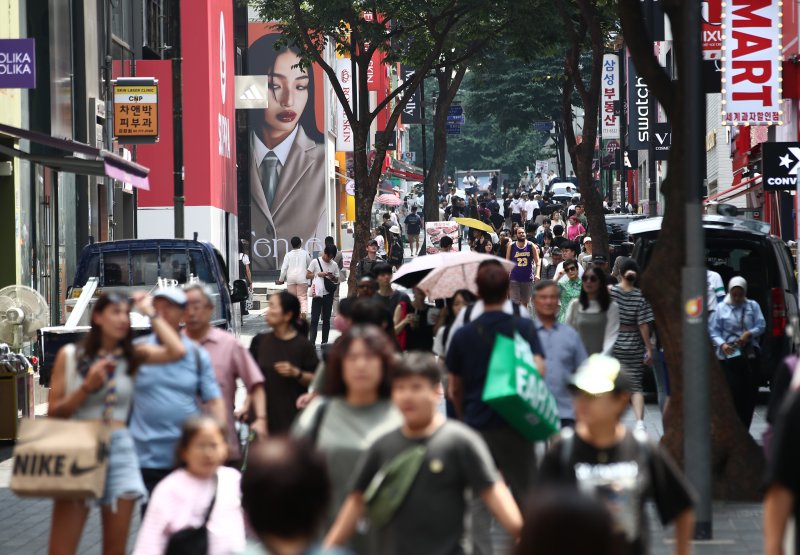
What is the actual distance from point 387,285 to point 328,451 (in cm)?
776

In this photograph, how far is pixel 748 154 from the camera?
91.6 ft

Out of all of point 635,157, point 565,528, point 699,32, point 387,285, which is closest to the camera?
point 565,528

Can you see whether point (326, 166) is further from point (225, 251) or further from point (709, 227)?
point (709, 227)

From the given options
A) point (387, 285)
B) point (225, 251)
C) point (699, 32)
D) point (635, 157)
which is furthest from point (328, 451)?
point (635, 157)

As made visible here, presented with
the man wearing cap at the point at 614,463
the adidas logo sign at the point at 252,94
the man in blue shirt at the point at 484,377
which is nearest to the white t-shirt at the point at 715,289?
the man in blue shirt at the point at 484,377

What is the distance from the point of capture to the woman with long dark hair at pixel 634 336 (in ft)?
44.5

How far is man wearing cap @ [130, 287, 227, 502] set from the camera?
7.86 meters

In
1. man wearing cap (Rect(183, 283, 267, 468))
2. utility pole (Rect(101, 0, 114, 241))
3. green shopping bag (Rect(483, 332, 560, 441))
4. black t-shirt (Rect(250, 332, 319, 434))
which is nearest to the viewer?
green shopping bag (Rect(483, 332, 560, 441))

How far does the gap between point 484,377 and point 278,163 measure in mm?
41640

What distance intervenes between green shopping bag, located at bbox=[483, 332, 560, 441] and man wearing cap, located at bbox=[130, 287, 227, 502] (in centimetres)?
137

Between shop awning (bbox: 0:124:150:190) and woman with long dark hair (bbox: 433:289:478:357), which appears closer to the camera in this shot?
woman with long dark hair (bbox: 433:289:478:357)

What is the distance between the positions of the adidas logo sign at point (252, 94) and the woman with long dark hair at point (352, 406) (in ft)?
107

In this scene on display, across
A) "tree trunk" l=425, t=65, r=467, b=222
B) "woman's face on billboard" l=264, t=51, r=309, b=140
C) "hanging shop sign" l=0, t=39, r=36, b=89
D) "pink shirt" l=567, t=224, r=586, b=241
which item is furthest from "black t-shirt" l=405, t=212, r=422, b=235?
"hanging shop sign" l=0, t=39, r=36, b=89

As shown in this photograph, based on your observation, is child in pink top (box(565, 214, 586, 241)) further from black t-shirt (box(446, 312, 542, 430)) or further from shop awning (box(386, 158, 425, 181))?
shop awning (box(386, 158, 425, 181))
